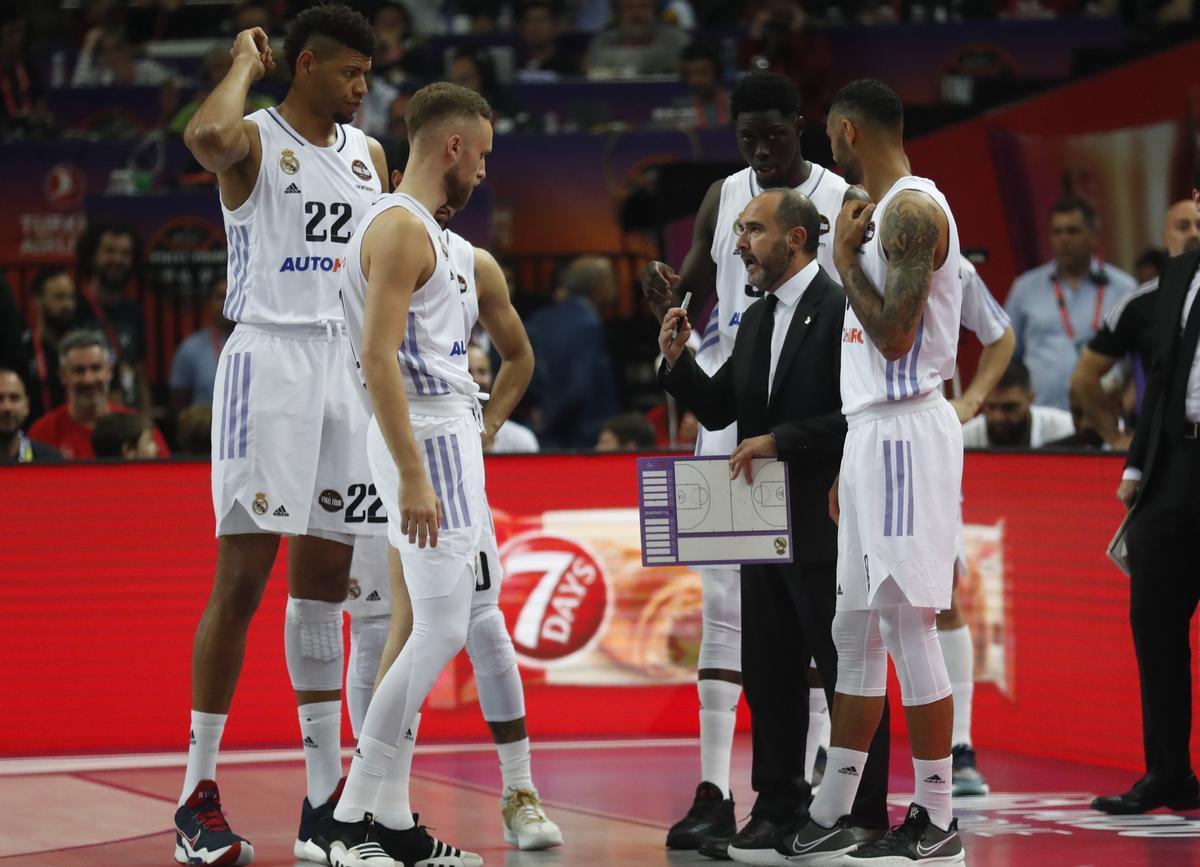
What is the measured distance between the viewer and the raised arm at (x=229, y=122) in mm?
5398

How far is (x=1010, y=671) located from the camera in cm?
780

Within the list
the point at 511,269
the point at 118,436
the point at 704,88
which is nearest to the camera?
the point at 118,436

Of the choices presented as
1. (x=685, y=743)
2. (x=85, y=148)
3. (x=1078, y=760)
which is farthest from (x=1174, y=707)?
(x=85, y=148)

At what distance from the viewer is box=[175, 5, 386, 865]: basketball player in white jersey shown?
554cm

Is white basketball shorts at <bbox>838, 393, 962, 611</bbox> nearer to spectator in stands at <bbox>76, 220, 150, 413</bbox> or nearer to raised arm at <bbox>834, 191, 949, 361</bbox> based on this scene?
raised arm at <bbox>834, 191, 949, 361</bbox>

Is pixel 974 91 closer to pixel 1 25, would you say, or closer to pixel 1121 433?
pixel 1121 433

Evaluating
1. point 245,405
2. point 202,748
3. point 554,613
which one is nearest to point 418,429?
point 245,405

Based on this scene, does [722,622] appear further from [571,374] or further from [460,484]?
[571,374]

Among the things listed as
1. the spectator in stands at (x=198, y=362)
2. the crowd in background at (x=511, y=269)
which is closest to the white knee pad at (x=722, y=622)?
the crowd in background at (x=511, y=269)

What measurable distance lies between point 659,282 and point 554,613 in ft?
9.60

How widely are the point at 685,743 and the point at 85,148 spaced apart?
674 cm

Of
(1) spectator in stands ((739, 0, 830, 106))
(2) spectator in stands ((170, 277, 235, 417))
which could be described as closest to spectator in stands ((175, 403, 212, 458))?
(2) spectator in stands ((170, 277, 235, 417))

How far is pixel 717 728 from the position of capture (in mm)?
5992

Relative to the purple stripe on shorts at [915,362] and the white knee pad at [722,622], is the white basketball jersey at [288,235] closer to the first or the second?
A: the white knee pad at [722,622]
